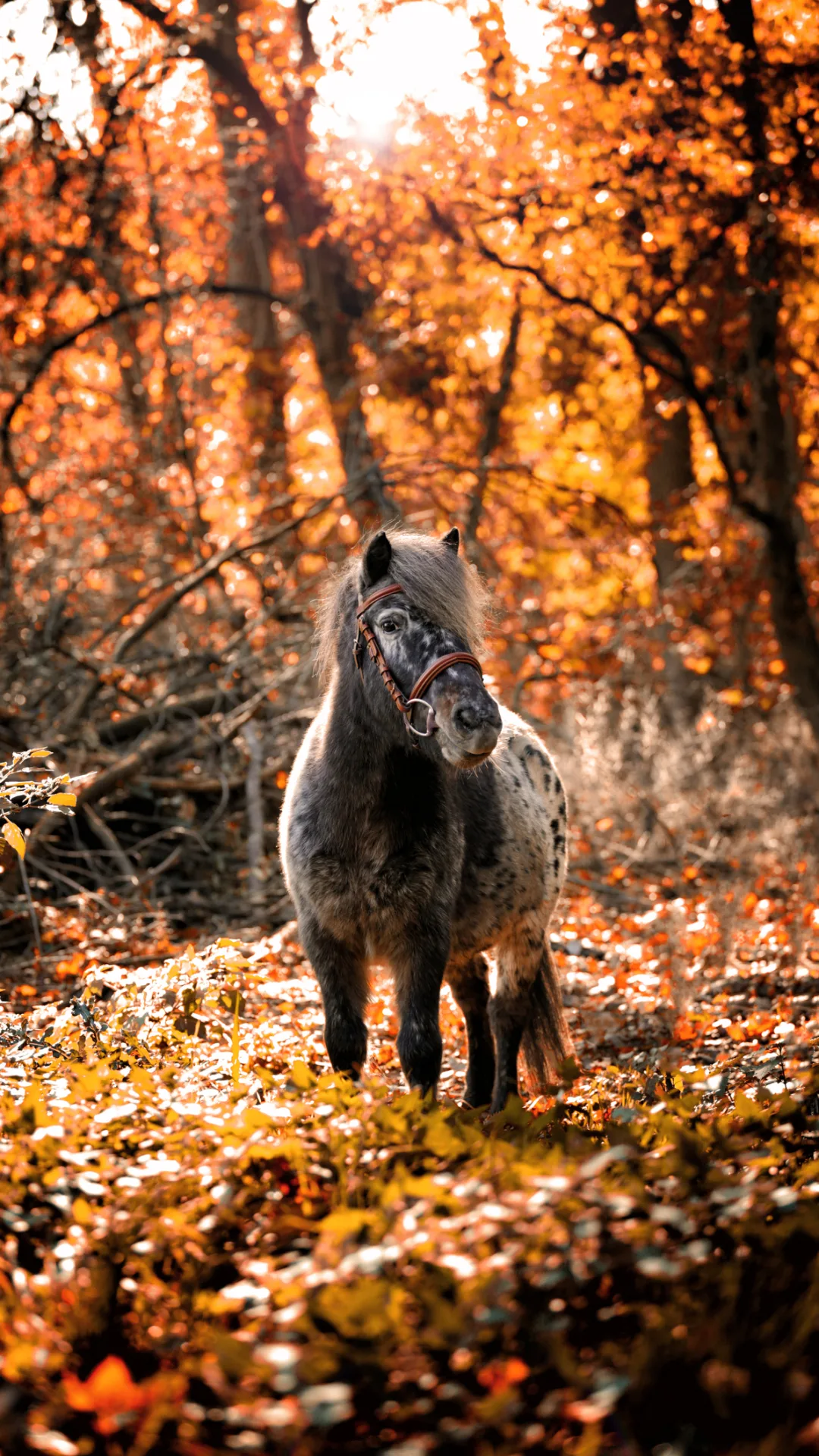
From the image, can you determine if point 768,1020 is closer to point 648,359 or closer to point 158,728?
point 158,728

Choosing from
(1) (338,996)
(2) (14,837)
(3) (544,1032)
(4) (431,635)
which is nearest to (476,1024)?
(3) (544,1032)

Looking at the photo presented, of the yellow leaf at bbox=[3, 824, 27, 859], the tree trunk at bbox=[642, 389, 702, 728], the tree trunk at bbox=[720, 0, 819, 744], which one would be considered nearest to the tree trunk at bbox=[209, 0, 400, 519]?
the tree trunk at bbox=[642, 389, 702, 728]

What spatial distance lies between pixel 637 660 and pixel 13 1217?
46.3 ft

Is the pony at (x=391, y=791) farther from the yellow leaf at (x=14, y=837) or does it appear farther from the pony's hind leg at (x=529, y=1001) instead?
the yellow leaf at (x=14, y=837)

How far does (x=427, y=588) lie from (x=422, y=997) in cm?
157

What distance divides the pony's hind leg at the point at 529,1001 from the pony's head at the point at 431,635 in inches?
68.9

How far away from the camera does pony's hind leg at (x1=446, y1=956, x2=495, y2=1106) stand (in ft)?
19.3

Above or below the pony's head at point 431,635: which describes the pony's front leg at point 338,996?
below

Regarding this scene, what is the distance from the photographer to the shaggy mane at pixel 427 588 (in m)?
4.47

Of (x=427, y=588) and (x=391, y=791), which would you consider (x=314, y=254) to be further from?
(x=391, y=791)

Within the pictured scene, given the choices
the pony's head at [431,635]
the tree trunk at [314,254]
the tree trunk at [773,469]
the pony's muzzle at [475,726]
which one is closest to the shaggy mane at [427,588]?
the pony's head at [431,635]

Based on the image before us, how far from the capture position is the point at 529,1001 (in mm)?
5754

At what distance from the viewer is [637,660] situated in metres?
16.2

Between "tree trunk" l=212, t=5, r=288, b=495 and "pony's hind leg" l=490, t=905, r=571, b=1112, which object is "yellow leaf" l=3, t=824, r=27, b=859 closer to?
"pony's hind leg" l=490, t=905, r=571, b=1112
